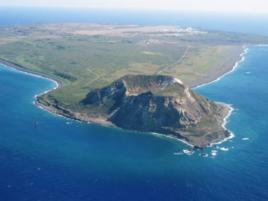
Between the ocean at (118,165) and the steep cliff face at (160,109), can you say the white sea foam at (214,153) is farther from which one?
the steep cliff face at (160,109)

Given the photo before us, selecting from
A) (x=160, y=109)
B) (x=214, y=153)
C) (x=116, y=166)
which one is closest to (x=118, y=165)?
(x=116, y=166)

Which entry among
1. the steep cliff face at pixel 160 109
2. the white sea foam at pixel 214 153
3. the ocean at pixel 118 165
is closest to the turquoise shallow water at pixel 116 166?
the ocean at pixel 118 165

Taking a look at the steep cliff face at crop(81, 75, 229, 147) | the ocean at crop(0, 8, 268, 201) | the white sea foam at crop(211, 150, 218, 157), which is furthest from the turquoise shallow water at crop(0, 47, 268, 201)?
the steep cliff face at crop(81, 75, 229, 147)

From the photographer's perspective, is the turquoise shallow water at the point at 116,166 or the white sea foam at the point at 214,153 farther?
the white sea foam at the point at 214,153

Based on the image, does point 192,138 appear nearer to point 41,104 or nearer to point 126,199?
point 126,199

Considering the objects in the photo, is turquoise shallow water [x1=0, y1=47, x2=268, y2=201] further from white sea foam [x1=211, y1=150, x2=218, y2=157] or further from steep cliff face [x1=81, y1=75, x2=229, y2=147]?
steep cliff face [x1=81, y1=75, x2=229, y2=147]

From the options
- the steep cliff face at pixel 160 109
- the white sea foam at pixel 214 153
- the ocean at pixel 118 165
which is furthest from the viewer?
the steep cliff face at pixel 160 109

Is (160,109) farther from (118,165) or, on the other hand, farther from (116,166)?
(116,166)

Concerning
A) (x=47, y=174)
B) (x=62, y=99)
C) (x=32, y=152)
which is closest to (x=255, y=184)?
(x=47, y=174)
